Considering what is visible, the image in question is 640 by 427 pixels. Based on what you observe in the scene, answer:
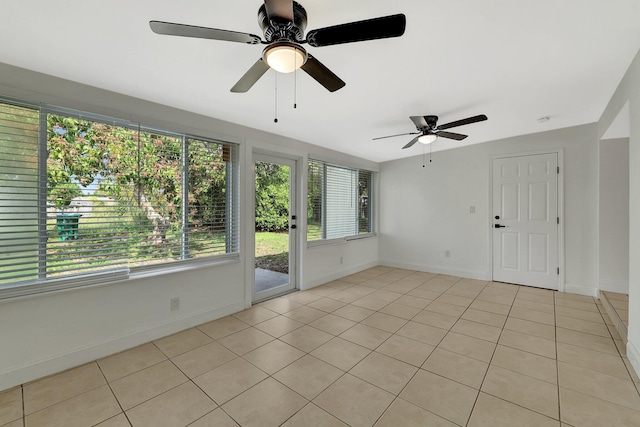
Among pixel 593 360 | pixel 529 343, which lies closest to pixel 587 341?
pixel 593 360

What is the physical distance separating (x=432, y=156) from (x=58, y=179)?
5.18 m

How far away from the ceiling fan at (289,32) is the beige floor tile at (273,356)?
2.16 meters

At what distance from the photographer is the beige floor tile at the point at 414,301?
3.54 metres

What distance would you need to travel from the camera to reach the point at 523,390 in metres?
1.91

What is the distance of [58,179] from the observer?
2.15m

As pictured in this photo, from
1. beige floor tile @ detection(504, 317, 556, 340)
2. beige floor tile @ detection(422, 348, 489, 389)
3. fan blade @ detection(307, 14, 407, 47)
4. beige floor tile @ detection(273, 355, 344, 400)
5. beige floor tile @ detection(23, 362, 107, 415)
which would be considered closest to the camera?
fan blade @ detection(307, 14, 407, 47)

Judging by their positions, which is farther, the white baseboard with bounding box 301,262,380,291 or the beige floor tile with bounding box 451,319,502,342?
the white baseboard with bounding box 301,262,380,291

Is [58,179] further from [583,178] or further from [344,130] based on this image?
[583,178]

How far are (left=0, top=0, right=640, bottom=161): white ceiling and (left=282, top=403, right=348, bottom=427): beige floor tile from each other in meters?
2.40

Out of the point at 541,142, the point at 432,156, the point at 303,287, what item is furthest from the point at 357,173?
the point at 541,142

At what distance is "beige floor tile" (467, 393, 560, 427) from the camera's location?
1612 millimetres

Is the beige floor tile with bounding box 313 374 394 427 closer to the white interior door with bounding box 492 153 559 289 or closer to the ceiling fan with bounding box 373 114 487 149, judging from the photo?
the ceiling fan with bounding box 373 114 487 149

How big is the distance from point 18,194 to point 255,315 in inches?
91.3

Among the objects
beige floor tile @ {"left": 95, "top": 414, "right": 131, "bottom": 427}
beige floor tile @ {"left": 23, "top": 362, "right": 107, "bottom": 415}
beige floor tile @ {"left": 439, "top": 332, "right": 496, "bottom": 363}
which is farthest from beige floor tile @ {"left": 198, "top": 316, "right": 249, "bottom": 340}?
beige floor tile @ {"left": 439, "top": 332, "right": 496, "bottom": 363}
